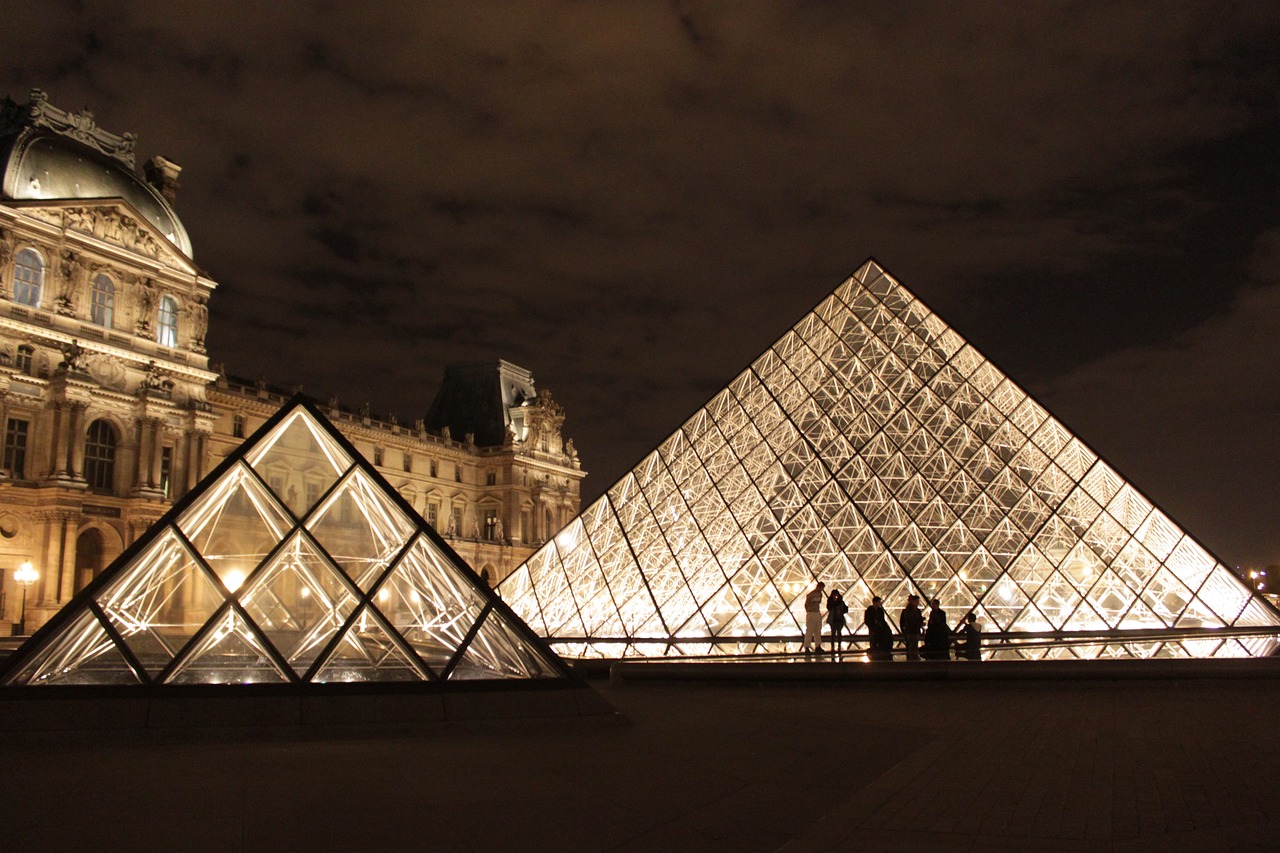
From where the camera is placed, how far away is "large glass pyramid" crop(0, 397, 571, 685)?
21.9 ft

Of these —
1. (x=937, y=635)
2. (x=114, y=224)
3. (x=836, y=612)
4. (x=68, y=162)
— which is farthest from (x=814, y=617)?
(x=68, y=162)

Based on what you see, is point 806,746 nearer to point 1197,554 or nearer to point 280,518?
point 280,518

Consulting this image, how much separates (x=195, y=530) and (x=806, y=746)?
4938mm

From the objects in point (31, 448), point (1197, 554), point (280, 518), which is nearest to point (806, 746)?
point (280, 518)

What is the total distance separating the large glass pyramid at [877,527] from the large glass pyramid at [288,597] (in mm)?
7660

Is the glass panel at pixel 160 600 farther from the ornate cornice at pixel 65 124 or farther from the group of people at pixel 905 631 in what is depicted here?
the ornate cornice at pixel 65 124

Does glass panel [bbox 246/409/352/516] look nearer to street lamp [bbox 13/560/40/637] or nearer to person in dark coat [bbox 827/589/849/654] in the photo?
person in dark coat [bbox 827/589/849/654]

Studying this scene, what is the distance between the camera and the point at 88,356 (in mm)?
32531

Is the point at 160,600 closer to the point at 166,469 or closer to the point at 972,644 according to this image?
the point at 972,644

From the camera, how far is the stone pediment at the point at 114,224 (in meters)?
31.5

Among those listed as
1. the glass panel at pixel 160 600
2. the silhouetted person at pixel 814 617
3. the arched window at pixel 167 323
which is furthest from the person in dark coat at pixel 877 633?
the arched window at pixel 167 323

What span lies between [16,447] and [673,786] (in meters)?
33.0

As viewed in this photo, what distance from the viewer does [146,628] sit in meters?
6.98

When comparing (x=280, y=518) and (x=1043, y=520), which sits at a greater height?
(x=1043, y=520)
